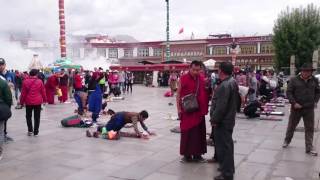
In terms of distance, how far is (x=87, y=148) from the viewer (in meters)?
7.57

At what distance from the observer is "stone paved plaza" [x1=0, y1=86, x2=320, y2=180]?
5746mm

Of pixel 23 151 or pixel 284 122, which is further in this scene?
pixel 284 122

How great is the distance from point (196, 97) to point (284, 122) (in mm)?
5991

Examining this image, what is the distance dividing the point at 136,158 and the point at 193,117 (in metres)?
1.30

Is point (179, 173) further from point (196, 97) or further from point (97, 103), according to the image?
point (97, 103)

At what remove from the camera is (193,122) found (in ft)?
20.6

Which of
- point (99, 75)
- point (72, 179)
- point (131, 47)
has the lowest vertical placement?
point (72, 179)

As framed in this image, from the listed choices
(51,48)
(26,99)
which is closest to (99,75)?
(26,99)

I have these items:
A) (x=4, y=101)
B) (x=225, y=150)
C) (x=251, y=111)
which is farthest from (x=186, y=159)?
(x=251, y=111)

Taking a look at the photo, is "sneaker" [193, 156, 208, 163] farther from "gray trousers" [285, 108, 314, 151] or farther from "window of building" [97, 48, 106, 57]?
"window of building" [97, 48, 106, 57]

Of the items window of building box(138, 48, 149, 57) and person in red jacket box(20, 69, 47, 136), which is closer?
person in red jacket box(20, 69, 47, 136)

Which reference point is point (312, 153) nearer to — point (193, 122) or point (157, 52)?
point (193, 122)

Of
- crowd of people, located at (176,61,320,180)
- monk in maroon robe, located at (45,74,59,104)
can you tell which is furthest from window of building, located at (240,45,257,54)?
crowd of people, located at (176,61,320,180)

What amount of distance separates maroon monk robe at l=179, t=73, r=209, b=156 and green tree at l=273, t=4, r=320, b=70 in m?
34.0
